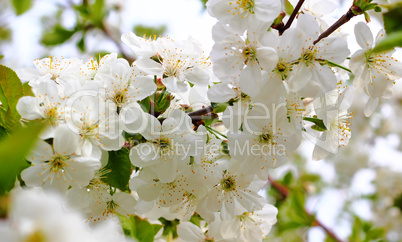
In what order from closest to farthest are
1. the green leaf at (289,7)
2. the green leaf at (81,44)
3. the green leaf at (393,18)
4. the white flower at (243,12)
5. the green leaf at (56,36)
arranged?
the green leaf at (393,18), the white flower at (243,12), the green leaf at (289,7), the green leaf at (56,36), the green leaf at (81,44)

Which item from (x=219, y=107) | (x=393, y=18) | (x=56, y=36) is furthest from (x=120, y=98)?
(x=56, y=36)

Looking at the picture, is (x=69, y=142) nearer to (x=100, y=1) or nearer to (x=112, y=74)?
(x=112, y=74)

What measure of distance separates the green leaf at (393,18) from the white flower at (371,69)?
140 mm

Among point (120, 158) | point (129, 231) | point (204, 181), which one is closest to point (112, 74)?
point (120, 158)

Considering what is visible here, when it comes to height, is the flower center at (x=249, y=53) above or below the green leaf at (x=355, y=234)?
above

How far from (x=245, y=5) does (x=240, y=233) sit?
27.1 inches

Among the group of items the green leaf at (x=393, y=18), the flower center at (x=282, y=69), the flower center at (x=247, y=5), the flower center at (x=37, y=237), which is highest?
the green leaf at (x=393, y=18)

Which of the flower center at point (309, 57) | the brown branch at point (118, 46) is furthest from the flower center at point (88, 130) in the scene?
the brown branch at point (118, 46)

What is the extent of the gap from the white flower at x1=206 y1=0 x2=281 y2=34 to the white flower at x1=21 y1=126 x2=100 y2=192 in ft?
1.62

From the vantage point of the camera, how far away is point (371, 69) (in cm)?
116

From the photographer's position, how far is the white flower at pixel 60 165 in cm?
95

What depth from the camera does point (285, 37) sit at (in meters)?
1.04

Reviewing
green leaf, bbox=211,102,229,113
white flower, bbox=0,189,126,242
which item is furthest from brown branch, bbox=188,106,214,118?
white flower, bbox=0,189,126,242

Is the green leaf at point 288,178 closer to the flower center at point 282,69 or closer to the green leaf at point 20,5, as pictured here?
the flower center at point 282,69
